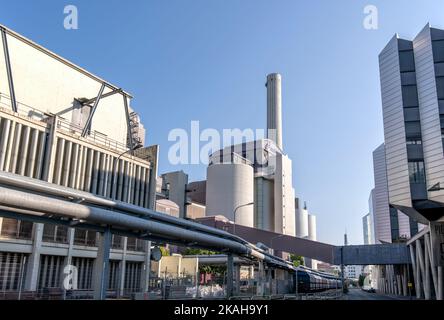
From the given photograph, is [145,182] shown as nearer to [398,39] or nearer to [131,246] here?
[131,246]

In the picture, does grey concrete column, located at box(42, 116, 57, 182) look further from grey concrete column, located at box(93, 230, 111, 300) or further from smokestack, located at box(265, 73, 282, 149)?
smokestack, located at box(265, 73, 282, 149)

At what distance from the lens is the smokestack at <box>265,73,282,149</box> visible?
188125 mm

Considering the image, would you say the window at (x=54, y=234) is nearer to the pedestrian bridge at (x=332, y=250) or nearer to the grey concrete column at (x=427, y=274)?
the pedestrian bridge at (x=332, y=250)

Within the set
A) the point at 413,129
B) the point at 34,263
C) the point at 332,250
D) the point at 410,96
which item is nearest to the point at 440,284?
the point at 413,129

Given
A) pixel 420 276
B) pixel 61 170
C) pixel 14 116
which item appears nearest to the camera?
pixel 14 116

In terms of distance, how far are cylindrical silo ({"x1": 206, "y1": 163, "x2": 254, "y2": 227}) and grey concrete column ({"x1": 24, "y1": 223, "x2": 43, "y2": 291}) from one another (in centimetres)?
12944

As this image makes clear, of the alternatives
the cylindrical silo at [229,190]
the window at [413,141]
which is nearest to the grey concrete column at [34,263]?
the window at [413,141]

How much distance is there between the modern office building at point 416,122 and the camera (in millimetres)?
46406

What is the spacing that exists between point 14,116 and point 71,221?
1788cm

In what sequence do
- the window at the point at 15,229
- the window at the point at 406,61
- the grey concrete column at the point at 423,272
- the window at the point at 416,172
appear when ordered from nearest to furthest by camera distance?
1. the window at the point at 15,229
2. the window at the point at 416,172
3. the window at the point at 406,61
4. the grey concrete column at the point at 423,272

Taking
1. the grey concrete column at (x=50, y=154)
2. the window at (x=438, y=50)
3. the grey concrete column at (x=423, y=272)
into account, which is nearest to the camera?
the grey concrete column at (x=50, y=154)

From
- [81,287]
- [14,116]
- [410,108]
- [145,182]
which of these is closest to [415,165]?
[410,108]

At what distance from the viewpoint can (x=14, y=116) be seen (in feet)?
123

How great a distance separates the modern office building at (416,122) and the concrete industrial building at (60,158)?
3032 cm
